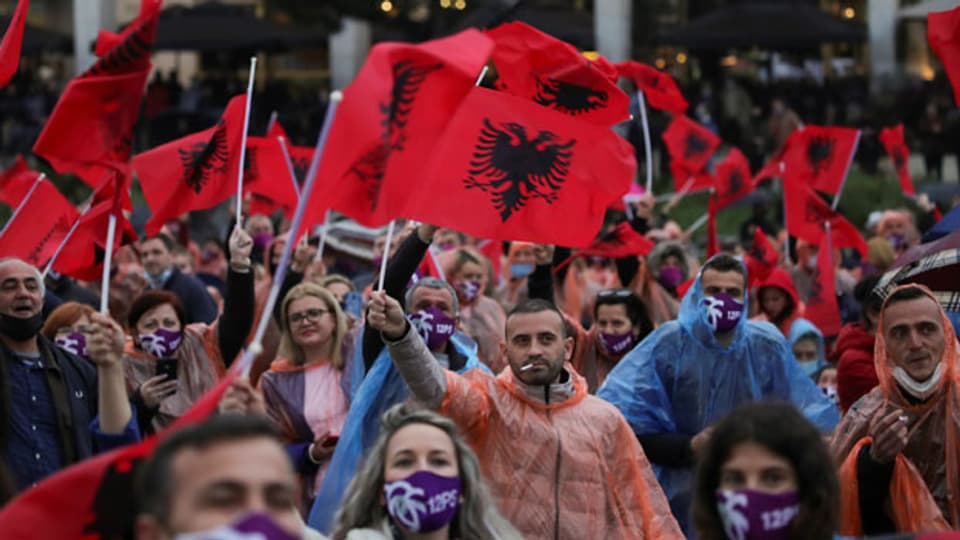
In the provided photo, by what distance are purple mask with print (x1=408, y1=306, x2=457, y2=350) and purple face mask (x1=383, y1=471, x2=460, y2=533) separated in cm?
221

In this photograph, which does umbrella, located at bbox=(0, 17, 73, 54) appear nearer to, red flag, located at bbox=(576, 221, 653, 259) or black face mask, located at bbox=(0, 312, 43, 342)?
red flag, located at bbox=(576, 221, 653, 259)

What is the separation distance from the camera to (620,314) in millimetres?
8711

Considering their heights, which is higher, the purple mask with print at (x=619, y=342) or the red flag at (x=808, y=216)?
the red flag at (x=808, y=216)

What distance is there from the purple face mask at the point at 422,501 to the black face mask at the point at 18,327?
7.48 ft

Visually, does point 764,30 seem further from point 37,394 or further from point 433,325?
point 37,394

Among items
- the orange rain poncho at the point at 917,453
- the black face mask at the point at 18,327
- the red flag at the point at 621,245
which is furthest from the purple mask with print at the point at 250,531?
the red flag at the point at 621,245

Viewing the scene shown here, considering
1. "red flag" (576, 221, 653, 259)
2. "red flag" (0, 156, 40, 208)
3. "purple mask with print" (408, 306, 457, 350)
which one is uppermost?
"red flag" (0, 156, 40, 208)

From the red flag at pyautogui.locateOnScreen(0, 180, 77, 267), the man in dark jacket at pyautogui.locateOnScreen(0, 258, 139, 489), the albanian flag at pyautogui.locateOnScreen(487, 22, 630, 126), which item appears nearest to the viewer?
the man in dark jacket at pyautogui.locateOnScreen(0, 258, 139, 489)

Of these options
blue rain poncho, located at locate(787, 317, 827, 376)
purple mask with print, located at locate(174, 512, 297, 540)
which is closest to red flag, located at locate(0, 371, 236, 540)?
purple mask with print, located at locate(174, 512, 297, 540)

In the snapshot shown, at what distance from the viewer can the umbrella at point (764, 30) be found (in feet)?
86.8

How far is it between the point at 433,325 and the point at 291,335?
910 mm

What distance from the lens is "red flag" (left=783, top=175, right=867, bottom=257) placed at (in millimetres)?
12820

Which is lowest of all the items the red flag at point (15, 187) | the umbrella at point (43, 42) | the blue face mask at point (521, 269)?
the blue face mask at point (521, 269)

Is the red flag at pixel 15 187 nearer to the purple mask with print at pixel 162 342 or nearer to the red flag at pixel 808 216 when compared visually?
the purple mask with print at pixel 162 342
